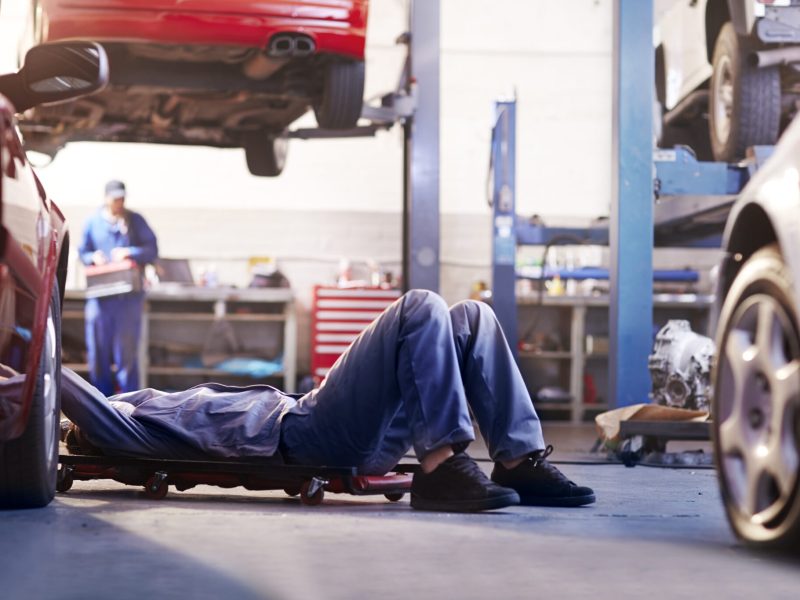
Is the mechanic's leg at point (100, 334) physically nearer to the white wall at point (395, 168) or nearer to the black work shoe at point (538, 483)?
the white wall at point (395, 168)

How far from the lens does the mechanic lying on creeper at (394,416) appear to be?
11.2 ft

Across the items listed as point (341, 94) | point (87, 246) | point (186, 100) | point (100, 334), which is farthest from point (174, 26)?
point (87, 246)

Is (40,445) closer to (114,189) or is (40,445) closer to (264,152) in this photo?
(264,152)

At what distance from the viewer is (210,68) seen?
701 centimetres

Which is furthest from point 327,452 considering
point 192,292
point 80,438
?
point 192,292

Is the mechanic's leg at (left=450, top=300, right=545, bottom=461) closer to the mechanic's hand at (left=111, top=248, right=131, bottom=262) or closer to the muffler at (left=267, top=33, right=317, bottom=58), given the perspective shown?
the muffler at (left=267, top=33, right=317, bottom=58)

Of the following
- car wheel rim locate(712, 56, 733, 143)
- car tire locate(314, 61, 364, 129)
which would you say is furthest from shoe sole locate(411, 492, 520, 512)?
car wheel rim locate(712, 56, 733, 143)

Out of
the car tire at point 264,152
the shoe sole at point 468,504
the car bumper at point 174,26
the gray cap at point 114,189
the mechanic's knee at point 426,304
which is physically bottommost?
the shoe sole at point 468,504

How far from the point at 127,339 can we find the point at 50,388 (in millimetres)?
6588

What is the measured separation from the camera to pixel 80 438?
3758mm

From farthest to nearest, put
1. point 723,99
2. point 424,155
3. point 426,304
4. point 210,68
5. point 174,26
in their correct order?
point 424,155, point 723,99, point 210,68, point 174,26, point 426,304

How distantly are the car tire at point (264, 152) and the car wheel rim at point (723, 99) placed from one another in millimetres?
2956

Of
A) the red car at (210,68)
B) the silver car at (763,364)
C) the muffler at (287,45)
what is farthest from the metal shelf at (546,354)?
the silver car at (763,364)

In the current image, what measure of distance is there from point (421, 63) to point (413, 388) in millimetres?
5328
